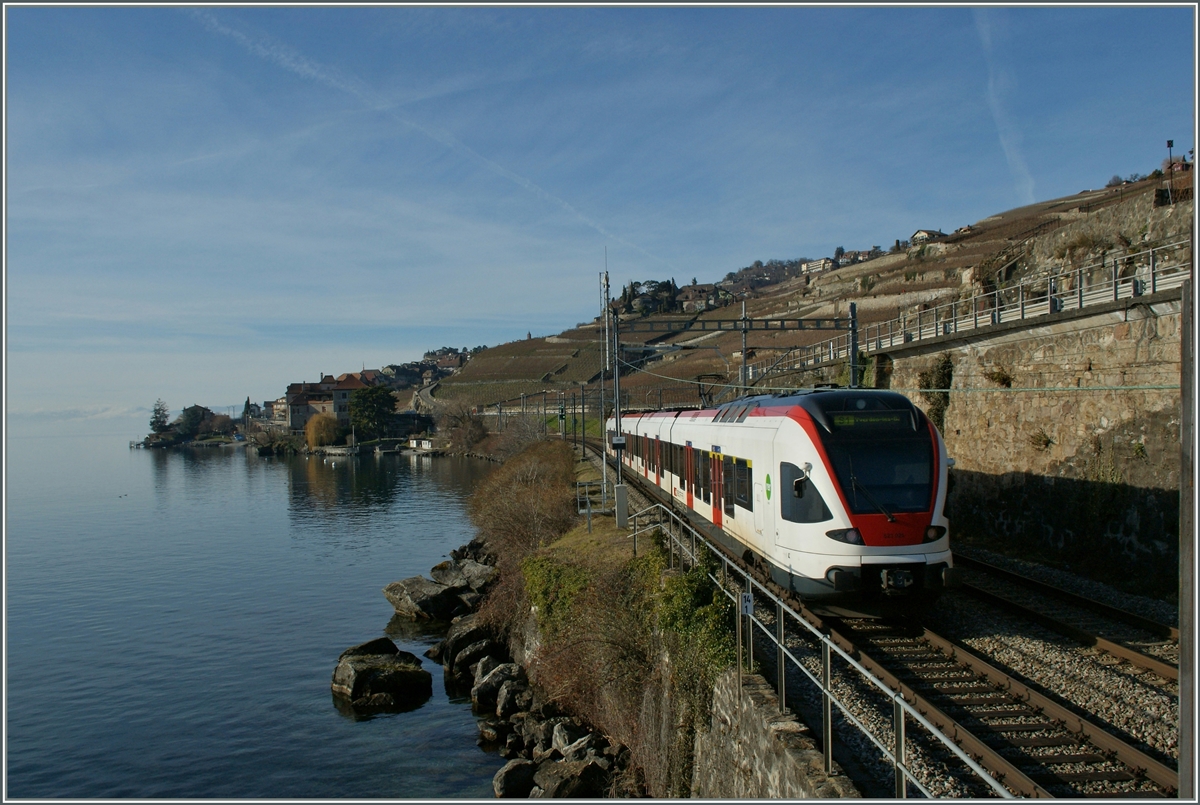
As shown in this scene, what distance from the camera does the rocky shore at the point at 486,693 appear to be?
1538 centimetres

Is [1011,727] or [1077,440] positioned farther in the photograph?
[1077,440]

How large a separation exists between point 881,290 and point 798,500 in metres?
90.2

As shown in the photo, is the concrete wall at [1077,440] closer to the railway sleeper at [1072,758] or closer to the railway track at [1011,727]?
the railway track at [1011,727]

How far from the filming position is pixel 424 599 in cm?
3064

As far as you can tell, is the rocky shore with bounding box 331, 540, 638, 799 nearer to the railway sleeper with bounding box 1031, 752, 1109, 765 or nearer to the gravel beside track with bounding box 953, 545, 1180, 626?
the railway sleeper with bounding box 1031, 752, 1109, 765

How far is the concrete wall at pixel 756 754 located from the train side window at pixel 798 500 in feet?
8.72

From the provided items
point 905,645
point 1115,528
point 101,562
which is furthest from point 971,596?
Answer: point 101,562

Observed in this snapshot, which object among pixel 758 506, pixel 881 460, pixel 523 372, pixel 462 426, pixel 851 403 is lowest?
pixel 758 506

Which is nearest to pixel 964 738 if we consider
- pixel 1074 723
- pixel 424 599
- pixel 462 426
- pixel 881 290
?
pixel 1074 723

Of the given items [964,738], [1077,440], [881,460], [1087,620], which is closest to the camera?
[964,738]

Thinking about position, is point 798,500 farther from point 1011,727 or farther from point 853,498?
point 1011,727

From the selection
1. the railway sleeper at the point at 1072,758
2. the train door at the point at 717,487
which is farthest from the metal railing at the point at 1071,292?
the train door at the point at 717,487

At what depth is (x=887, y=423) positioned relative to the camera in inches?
472

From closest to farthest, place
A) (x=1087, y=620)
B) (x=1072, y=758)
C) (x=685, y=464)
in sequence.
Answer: (x=1072, y=758), (x=1087, y=620), (x=685, y=464)
